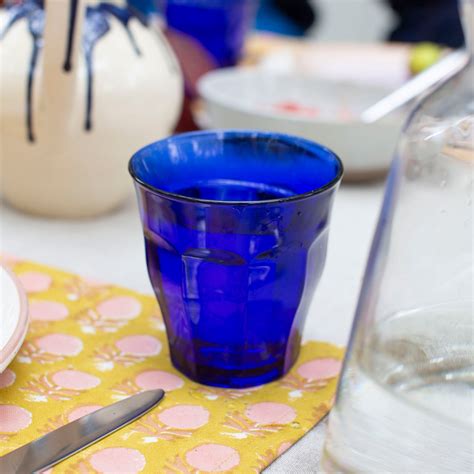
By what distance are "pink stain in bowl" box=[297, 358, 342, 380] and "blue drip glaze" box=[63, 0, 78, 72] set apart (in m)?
0.22

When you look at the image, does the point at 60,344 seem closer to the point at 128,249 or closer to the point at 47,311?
the point at 47,311

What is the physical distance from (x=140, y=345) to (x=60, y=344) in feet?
0.13

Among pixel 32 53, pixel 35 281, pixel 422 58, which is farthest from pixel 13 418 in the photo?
pixel 422 58

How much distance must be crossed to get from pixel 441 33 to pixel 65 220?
→ 1030mm

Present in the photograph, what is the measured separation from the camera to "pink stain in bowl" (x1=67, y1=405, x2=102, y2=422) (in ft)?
1.08

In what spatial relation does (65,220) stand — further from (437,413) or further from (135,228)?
(437,413)

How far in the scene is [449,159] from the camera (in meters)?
0.30

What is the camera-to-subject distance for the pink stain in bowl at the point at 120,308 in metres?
0.42

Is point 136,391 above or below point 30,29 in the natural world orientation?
below

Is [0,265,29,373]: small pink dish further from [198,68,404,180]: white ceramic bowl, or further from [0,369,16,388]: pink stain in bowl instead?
[198,68,404,180]: white ceramic bowl

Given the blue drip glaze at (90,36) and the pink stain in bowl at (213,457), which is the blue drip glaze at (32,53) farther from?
the pink stain in bowl at (213,457)

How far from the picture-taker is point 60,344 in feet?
1.27

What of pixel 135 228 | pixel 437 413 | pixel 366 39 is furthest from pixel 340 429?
pixel 366 39

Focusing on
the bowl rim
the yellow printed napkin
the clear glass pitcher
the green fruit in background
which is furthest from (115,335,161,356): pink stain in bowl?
the green fruit in background
